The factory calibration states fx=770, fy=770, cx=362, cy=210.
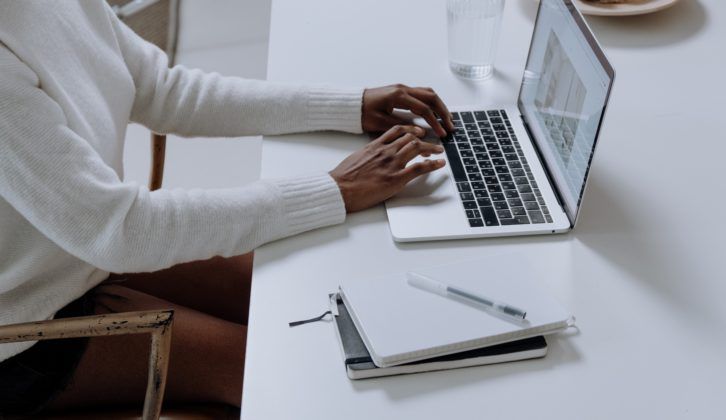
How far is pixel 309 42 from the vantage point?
139 cm

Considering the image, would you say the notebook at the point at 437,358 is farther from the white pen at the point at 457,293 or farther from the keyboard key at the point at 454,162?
the keyboard key at the point at 454,162

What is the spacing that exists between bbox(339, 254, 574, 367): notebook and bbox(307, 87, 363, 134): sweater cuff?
34cm

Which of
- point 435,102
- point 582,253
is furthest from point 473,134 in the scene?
point 582,253

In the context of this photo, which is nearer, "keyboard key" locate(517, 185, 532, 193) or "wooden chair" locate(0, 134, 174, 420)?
"wooden chair" locate(0, 134, 174, 420)

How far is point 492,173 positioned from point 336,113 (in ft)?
0.85

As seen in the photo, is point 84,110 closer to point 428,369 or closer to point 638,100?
point 428,369

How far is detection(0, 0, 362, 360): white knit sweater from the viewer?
87cm

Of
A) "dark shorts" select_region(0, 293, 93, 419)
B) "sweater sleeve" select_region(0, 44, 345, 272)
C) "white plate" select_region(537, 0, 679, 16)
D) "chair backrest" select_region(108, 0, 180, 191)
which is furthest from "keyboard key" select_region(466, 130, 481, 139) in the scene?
"chair backrest" select_region(108, 0, 180, 191)

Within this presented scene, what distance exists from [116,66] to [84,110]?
143mm

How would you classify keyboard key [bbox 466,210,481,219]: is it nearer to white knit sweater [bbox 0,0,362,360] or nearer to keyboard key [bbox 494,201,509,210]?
keyboard key [bbox 494,201,509,210]

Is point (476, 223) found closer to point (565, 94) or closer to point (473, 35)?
point (565, 94)

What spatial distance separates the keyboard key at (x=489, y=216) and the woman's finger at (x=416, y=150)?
0.13 m

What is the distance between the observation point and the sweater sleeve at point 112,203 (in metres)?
0.86

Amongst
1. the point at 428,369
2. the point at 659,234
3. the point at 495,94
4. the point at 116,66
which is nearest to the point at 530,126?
the point at 495,94
